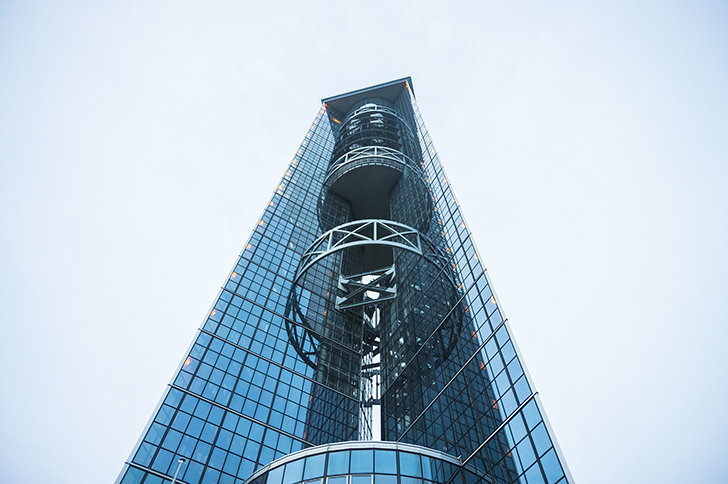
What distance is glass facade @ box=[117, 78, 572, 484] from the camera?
33531mm

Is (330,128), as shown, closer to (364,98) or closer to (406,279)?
(364,98)

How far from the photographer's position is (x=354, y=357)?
5594 centimetres

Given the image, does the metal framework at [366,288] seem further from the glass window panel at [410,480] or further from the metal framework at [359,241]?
the glass window panel at [410,480]

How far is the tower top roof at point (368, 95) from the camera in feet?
353

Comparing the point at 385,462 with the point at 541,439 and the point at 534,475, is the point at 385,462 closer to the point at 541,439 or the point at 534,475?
the point at 534,475

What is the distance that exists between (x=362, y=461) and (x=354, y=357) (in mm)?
29520

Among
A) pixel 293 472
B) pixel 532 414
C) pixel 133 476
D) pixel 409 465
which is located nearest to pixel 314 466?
pixel 293 472

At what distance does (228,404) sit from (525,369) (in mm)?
25422

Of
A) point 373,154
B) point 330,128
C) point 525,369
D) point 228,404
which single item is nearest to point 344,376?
point 228,404

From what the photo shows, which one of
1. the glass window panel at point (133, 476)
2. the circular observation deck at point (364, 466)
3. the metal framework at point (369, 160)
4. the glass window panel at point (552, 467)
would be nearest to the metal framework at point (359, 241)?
the metal framework at point (369, 160)

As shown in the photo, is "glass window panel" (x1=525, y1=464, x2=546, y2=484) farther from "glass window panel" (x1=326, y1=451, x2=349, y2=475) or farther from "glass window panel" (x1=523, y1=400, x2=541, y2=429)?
"glass window panel" (x1=326, y1=451, x2=349, y2=475)

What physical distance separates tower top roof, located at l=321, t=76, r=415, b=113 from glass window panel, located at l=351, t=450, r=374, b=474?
3683 inches

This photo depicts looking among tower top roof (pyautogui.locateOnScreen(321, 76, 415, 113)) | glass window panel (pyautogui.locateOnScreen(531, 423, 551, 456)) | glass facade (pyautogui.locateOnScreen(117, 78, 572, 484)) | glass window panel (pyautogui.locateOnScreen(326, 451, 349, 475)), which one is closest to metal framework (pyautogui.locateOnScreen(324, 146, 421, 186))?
glass facade (pyautogui.locateOnScreen(117, 78, 572, 484))

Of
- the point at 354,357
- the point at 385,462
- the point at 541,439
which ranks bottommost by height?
the point at 385,462
